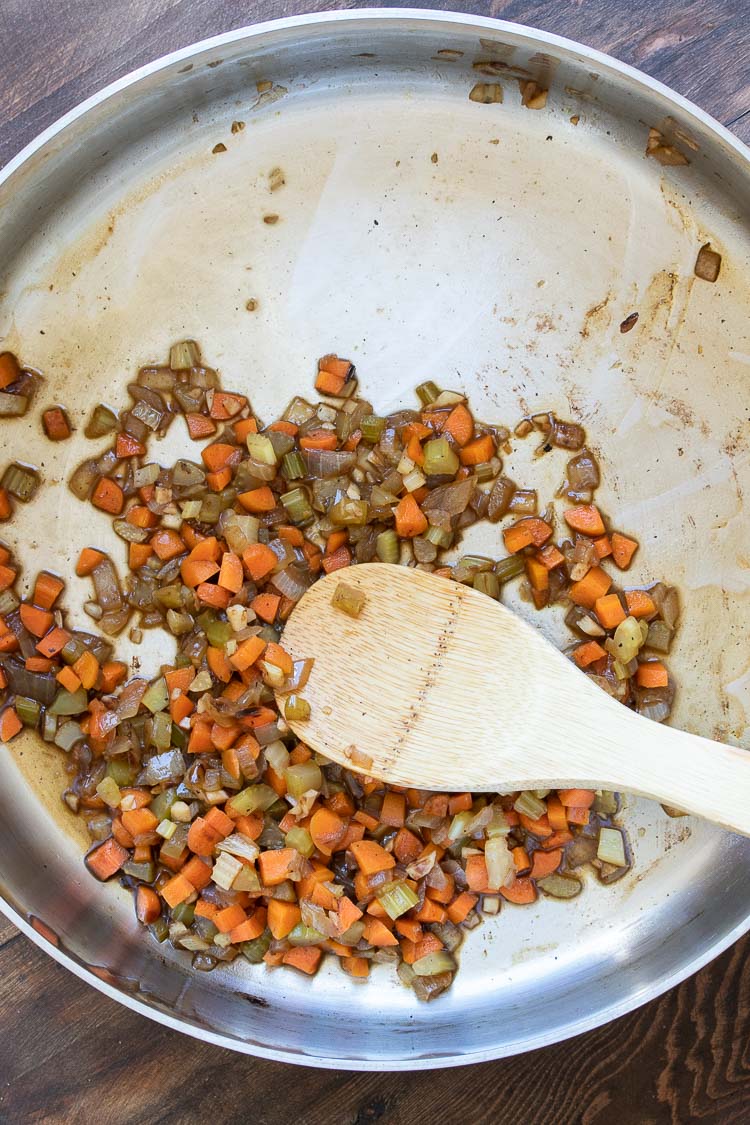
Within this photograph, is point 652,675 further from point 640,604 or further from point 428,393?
point 428,393

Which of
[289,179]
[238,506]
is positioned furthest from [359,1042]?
[289,179]

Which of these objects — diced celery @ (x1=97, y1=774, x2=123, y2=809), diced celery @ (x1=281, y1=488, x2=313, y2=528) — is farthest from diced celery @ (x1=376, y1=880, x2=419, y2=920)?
diced celery @ (x1=281, y1=488, x2=313, y2=528)

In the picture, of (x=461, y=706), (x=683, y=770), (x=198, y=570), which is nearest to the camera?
(x=683, y=770)

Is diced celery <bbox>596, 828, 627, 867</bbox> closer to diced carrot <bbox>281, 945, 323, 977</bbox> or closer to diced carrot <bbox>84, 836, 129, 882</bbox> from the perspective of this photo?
Answer: diced carrot <bbox>281, 945, 323, 977</bbox>

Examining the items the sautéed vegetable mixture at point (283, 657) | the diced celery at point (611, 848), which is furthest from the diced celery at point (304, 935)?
the diced celery at point (611, 848)

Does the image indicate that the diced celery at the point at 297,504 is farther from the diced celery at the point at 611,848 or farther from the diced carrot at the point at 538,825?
the diced celery at the point at 611,848

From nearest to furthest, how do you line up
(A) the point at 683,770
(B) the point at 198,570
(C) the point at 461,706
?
(A) the point at 683,770 < (C) the point at 461,706 < (B) the point at 198,570

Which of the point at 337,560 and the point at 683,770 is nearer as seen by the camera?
the point at 683,770

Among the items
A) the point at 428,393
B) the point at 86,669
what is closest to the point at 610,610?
the point at 428,393
